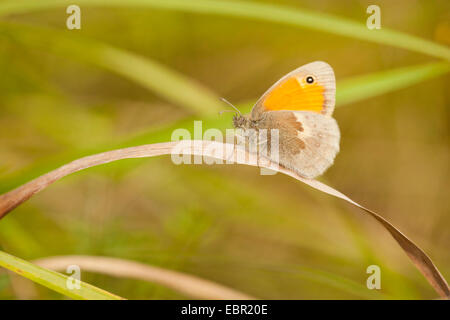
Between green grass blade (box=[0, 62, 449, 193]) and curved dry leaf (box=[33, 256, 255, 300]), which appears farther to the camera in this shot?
green grass blade (box=[0, 62, 449, 193])

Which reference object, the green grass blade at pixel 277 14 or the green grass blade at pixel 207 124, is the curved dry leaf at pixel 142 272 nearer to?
the green grass blade at pixel 207 124

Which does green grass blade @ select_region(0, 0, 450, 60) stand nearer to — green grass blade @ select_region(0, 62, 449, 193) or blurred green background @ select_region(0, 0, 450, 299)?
green grass blade @ select_region(0, 62, 449, 193)

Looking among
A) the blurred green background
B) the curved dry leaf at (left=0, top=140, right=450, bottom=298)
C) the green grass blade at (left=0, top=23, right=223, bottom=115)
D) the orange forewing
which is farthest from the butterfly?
the green grass blade at (left=0, top=23, right=223, bottom=115)

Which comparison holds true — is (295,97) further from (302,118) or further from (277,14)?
(277,14)

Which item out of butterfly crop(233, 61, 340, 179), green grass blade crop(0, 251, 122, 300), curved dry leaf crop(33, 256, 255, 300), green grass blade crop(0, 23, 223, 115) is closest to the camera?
green grass blade crop(0, 251, 122, 300)

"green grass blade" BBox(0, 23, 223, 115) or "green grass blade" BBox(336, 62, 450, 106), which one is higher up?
"green grass blade" BBox(0, 23, 223, 115)

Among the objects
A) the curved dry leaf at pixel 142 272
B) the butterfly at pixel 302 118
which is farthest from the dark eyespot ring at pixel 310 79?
the curved dry leaf at pixel 142 272
